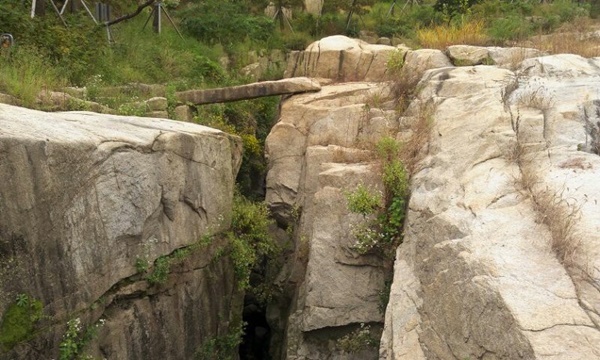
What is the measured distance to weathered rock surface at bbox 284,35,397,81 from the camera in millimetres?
13359

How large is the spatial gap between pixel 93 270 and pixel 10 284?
100 centimetres

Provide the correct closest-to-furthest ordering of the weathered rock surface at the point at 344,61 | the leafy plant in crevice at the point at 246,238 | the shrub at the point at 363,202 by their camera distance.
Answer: the shrub at the point at 363,202
the leafy plant in crevice at the point at 246,238
the weathered rock surface at the point at 344,61

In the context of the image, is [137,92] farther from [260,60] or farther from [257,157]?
[260,60]

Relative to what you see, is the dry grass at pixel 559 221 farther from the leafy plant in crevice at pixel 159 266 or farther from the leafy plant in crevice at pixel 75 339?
the leafy plant in crevice at pixel 75 339

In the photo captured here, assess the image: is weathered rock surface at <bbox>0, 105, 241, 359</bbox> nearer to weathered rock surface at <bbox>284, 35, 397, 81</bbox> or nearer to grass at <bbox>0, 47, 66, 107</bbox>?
grass at <bbox>0, 47, 66, 107</bbox>

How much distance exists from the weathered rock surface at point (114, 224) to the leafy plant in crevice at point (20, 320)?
0.20ft

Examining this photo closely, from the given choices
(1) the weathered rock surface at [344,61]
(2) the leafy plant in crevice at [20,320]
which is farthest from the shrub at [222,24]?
(2) the leafy plant in crevice at [20,320]

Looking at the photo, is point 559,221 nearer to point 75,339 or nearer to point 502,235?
point 502,235

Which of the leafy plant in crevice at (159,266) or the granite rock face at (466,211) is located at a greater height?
the granite rock face at (466,211)

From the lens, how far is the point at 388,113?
11.0m

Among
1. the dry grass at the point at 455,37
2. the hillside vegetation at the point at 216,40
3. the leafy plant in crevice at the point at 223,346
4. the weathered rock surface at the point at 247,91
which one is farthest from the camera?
the dry grass at the point at 455,37

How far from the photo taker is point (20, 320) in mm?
5996

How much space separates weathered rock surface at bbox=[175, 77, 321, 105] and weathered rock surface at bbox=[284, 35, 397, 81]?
107 centimetres

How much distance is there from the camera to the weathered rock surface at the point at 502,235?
16.1 feet
